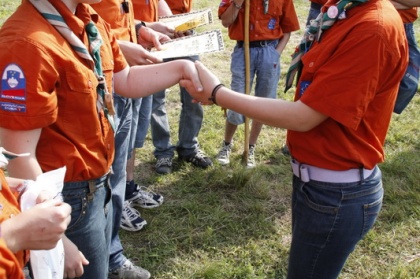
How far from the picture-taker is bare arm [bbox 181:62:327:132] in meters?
1.87

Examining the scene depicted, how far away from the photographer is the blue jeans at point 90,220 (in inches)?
75.2

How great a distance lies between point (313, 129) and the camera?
1.96 m

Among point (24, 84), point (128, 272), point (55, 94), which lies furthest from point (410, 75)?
point (24, 84)

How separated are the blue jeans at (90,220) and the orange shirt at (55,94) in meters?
0.07

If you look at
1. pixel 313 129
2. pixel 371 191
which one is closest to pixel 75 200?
pixel 313 129

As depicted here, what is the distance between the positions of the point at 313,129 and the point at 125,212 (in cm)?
201

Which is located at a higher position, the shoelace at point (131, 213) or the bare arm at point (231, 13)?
the bare arm at point (231, 13)

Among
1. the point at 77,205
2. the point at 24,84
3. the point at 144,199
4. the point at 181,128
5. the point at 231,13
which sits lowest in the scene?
the point at 144,199

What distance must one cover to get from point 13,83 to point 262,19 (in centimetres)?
304

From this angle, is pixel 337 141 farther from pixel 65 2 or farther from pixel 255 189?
pixel 255 189

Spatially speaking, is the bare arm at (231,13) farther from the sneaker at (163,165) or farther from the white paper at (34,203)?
the white paper at (34,203)

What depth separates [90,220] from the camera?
199cm

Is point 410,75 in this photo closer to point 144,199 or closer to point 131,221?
point 144,199

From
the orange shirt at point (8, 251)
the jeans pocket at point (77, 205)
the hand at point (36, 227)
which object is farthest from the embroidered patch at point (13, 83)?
the jeans pocket at point (77, 205)
